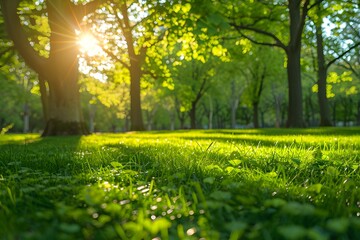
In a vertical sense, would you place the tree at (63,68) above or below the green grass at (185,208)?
above

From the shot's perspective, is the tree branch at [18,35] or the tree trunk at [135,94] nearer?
the tree branch at [18,35]

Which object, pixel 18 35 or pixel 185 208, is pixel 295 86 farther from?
pixel 185 208

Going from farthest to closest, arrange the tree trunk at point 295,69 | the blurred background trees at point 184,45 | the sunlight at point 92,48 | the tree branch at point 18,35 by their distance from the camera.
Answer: the sunlight at point 92,48 → the tree trunk at point 295,69 → the blurred background trees at point 184,45 → the tree branch at point 18,35

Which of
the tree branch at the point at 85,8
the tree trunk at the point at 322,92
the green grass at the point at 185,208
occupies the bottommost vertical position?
the green grass at the point at 185,208

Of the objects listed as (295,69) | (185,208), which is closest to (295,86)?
(295,69)

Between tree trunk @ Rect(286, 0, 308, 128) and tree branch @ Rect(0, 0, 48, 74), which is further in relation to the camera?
tree trunk @ Rect(286, 0, 308, 128)

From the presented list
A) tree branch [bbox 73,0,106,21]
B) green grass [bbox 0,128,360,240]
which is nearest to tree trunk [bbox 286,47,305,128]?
tree branch [bbox 73,0,106,21]

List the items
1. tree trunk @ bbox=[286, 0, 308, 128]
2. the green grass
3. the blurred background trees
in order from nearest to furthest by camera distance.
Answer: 1. the green grass
2. the blurred background trees
3. tree trunk @ bbox=[286, 0, 308, 128]

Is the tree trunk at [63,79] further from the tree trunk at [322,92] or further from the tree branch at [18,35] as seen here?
the tree trunk at [322,92]

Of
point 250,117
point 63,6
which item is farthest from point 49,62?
point 250,117

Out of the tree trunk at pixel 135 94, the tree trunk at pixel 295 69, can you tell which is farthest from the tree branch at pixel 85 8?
the tree trunk at pixel 295 69

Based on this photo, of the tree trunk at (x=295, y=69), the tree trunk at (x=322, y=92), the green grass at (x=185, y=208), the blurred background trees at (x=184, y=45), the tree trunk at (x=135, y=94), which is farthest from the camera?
the tree trunk at (x=135, y=94)

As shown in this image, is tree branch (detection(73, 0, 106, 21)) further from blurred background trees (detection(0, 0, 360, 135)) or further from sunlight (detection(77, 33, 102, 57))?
sunlight (detection(77, 33, 102, 57))

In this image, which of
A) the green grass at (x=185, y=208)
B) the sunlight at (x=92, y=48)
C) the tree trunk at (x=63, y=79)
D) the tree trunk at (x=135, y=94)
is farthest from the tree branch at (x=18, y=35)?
the tree trunk at (x=135, y=94)
